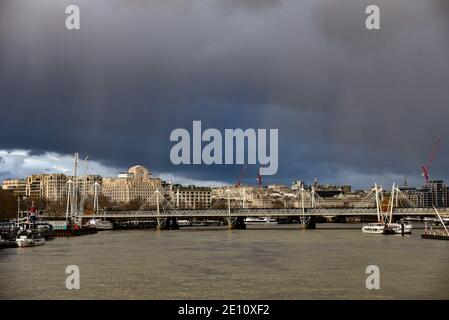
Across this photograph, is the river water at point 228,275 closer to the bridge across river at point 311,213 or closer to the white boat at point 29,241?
the white boat at point 29,241

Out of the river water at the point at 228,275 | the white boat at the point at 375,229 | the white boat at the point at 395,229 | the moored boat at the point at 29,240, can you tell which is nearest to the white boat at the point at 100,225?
the moored boat at the point at 29,240

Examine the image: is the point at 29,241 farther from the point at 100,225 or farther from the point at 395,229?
the point at 100,225

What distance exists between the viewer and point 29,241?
7931 cm

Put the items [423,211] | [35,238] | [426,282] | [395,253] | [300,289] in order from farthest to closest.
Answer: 1. [423,211]
2. [35,238]
3. [395,253]
4. [426,282]
5. [300,289]

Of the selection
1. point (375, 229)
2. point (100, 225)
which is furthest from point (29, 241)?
point (100, 225)

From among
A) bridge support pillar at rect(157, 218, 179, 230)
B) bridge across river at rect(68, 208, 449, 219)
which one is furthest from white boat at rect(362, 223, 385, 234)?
bridge support pillar at rect(157, 218, 179, 230)

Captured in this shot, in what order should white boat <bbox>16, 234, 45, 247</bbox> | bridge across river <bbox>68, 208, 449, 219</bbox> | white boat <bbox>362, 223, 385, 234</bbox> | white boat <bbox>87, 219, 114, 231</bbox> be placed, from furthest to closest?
white boat <bbox>87, 219, 114, 231</bbox>
bridge across river <bbox>68, 208, 449, 219</bbox>
white boat <bbox>362, 223, 385, 234</bbox>
white boat <bbox>16, 234, 45, 247</bbox>

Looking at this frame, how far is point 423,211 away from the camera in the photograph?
131375mm

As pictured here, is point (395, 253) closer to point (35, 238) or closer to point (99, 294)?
point (99, 294)

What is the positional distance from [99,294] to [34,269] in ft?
49.8

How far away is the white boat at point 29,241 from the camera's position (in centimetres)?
7762

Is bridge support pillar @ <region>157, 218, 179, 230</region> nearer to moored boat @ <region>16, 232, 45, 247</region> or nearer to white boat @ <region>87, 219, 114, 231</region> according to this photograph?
white boat @ <region>87, 219, 114, 231</region>

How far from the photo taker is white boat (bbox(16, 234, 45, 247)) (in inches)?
3056
